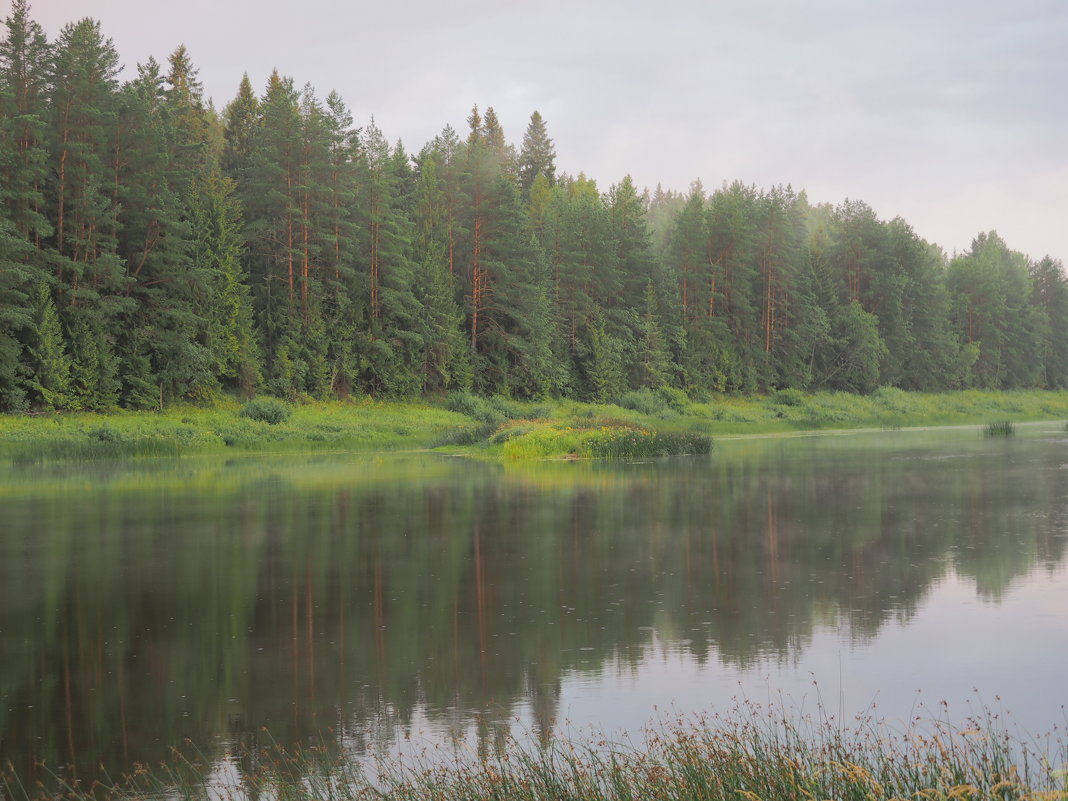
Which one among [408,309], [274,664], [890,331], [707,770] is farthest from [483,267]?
[707,770]

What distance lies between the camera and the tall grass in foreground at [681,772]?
6320mm

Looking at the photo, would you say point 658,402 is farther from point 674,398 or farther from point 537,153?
point 537,153

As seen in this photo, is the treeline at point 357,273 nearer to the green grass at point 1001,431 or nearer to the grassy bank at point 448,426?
the grassy bank at point 448,426

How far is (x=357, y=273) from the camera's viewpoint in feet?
225

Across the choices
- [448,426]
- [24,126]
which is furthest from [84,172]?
[448,426]

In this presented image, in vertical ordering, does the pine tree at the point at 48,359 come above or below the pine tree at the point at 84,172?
below

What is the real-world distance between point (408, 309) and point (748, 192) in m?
46.5

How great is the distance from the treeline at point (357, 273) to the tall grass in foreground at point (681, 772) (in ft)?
145

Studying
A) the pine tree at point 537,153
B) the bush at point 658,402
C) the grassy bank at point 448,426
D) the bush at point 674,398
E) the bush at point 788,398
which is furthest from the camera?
the pine tree at point 537,153

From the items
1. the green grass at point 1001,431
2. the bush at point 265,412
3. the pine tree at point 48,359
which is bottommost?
the green grass at point 1001,431

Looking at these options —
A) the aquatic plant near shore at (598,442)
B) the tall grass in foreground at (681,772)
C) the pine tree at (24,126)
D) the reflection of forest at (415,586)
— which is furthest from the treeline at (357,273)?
the tall grass in foreground at (681,772)

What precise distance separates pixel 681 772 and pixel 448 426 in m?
52.7

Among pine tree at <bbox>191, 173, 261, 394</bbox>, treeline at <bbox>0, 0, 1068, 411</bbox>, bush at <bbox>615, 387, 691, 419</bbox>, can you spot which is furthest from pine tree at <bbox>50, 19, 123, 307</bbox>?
bush at <bbox>615, 387, 691, 419</bbox>

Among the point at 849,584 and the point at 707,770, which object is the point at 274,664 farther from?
the point at 849,584
